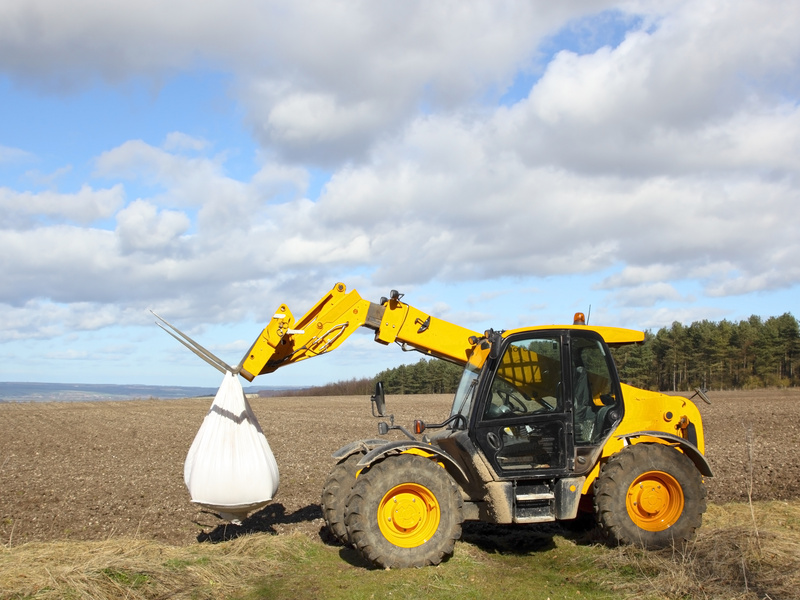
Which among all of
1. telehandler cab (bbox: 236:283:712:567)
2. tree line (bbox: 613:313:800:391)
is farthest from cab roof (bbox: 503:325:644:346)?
tree line (bbox: 613:313:800:391)

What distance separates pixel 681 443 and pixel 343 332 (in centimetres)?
423

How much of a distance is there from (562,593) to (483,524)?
318 cm

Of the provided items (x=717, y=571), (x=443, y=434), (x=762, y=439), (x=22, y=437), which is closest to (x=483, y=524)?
(x=443, y=434)

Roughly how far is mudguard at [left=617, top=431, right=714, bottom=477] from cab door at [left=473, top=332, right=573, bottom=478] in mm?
839

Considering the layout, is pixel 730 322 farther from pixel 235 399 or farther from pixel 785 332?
pixel 235 399

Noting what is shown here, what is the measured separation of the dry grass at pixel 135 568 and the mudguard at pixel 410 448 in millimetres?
1467

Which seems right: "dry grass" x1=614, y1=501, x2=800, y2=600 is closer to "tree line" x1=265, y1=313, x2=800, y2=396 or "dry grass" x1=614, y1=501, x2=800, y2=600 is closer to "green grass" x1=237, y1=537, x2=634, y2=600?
"green grass" x1=237, y1=537, x2=634, y2=600

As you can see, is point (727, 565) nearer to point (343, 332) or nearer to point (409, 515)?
point (409, 515)

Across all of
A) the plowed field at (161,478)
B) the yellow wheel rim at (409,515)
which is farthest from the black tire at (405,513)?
the plowed field at (161,478)

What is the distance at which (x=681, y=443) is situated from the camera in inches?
313

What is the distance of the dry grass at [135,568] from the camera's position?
587cm

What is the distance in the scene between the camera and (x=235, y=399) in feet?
26.6

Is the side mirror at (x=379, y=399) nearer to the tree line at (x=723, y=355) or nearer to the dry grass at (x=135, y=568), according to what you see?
the dry grass at (x=135, y=568)

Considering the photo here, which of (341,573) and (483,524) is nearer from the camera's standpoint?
(341,573)
